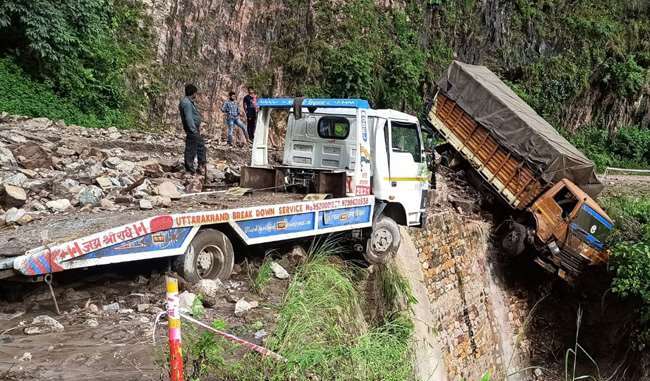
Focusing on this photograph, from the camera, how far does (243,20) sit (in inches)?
671

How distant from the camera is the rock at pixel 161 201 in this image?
19.0 ft

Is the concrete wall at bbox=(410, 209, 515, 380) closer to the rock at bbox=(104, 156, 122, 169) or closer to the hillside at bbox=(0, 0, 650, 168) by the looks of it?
the rock at bbox=(104, 156, 122, 169)

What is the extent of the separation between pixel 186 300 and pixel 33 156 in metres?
4.58

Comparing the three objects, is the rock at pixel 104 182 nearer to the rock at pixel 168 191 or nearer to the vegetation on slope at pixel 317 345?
the rock at pixel 168 191

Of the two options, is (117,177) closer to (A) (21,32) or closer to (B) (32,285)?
(B) (32,285)

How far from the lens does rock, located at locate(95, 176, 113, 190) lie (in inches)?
268

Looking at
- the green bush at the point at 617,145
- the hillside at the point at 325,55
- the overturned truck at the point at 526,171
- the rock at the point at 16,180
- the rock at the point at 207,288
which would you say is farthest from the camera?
the green bush at the point at 617,145

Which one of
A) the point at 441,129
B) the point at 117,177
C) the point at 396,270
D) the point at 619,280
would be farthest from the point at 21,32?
the point at 619,280

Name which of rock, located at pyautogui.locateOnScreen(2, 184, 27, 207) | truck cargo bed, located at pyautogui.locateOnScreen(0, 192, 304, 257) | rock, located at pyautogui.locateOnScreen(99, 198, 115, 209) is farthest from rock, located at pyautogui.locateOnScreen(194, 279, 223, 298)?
rock, located at pyautogui.locateOnScreen(2, 184, 27, 207)

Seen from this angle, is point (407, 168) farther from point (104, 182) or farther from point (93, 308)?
point (93, 308)

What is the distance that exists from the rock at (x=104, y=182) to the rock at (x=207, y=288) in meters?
2.57

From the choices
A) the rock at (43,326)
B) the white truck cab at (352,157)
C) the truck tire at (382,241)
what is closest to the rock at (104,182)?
the white truck cab at (352,157)

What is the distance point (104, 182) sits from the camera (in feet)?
22.6

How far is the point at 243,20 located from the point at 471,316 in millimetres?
11815
